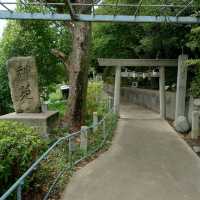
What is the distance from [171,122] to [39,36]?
750 cm

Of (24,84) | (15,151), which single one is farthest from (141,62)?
(15,151)

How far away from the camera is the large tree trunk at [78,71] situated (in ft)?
35.0

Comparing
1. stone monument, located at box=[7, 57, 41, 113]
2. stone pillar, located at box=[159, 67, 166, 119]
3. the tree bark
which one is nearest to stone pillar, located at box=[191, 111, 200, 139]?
the tree bark

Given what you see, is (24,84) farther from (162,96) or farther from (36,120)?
(162,96)

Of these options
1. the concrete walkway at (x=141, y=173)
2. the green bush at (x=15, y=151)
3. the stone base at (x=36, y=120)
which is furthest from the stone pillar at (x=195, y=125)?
the green bush at (x=15, y=151)

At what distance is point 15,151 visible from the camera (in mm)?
4766

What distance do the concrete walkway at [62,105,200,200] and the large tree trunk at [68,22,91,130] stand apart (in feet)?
5.04

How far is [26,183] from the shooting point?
16.0 feet

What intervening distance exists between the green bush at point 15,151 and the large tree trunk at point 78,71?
17.6ft

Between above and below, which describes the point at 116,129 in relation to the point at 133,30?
below

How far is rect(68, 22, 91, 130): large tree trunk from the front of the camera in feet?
35.0

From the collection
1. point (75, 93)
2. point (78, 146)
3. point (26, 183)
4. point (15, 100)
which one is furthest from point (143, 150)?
point (26, 183)

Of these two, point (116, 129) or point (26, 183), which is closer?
point (26, 183)

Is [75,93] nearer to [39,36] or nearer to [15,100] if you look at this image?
[15,100]
